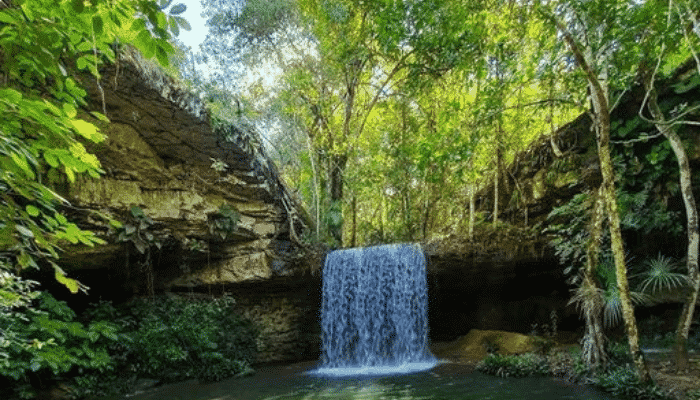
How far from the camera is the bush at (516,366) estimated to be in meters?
7.27

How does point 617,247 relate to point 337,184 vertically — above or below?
below

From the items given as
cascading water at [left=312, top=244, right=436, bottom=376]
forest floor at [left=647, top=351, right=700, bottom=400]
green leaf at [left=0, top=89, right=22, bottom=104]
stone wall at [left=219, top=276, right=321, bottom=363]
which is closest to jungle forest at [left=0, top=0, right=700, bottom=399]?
green leaf at [left=0, top=89, right=22, bottom=104]

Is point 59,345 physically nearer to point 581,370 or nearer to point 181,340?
point 181,340

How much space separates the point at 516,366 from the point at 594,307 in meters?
1.85

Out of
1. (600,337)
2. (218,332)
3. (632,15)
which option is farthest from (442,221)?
(632,15)

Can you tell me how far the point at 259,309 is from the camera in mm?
11633

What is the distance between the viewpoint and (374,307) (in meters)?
11.1

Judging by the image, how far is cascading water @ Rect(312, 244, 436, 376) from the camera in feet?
35.6

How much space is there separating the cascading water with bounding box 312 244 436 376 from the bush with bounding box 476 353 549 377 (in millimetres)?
2883

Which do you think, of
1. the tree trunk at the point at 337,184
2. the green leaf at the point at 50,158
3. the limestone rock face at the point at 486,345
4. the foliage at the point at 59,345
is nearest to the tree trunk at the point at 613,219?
the limestone rock face at the point at 486,345

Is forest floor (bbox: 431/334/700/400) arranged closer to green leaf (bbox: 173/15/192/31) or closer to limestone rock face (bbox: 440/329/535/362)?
limestone rock face (bbox: 440/329/535/362)

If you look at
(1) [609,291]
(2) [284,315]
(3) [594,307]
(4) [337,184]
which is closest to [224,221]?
(2) [284,315]

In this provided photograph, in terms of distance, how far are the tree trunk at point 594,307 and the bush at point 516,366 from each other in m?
1.00

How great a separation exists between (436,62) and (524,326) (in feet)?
24.5
